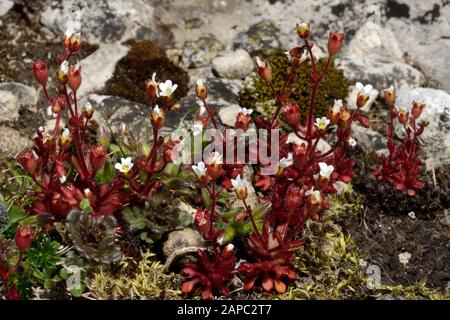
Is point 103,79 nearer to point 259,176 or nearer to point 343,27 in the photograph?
point 259,176

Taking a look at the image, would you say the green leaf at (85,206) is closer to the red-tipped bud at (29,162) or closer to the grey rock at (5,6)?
the red-tipped bud at (29,162)

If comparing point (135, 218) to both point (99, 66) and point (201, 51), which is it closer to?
point (99, 66)

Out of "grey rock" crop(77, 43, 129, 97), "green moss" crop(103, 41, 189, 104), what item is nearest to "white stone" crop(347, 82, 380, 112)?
"green moss" crop(103, 41, 189, 104)

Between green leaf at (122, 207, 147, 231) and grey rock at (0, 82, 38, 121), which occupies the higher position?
grey rock at (0, 82, 38, 121)

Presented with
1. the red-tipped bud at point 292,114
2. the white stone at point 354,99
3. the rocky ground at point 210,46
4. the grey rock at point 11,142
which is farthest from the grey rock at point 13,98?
the white stone at point 354,99

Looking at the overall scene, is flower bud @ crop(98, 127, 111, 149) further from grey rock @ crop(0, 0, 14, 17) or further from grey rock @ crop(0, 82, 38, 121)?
grey rock @ crop(0, 0, 14, 17)

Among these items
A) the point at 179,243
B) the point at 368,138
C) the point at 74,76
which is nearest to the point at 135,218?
the point at 179,243
